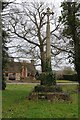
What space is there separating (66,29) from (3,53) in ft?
21.9

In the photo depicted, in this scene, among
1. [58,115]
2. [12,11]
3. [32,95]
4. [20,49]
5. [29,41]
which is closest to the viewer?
[58,115]

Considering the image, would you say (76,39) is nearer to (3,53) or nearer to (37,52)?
(3,53)

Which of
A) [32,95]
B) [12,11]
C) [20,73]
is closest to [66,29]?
[12,11]

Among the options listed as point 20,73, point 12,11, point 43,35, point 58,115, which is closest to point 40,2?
point 43,35

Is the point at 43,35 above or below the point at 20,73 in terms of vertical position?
above

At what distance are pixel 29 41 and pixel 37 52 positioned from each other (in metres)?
1.93

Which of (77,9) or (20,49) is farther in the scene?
(20,49)

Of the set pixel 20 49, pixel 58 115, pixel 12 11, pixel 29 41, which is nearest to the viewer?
pixel 58 115

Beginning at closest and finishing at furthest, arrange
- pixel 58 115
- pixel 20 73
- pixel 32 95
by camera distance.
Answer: pixel 58 115 → pixel 32 95 → pixel 20 73

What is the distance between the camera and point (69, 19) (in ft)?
87.0

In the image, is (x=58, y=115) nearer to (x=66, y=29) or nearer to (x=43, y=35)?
(x=66, y=29)

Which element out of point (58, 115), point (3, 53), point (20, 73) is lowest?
point (20, 73)

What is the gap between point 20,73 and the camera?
6869 cm

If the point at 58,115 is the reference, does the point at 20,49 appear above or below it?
above
